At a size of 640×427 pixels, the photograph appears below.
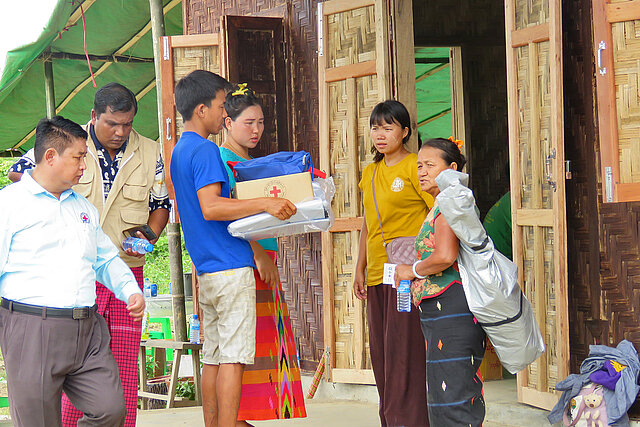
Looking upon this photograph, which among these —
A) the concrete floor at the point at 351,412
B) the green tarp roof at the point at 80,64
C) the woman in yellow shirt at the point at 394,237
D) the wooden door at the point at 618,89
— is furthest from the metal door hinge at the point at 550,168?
the green tarp roof at the point at 80,64

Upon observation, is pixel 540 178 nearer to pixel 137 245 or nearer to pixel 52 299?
pixel 137 245

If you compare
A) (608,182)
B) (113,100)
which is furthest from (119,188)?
(608,182)

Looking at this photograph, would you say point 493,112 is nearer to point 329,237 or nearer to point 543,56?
point 329,237

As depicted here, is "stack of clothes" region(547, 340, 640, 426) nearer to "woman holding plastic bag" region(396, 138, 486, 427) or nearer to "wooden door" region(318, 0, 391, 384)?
"woman holding plastic bag" region(396, 138, 486, 427)

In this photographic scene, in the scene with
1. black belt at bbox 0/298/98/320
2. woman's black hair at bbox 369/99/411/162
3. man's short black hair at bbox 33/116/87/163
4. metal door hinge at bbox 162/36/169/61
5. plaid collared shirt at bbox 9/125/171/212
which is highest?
metal door hinge at bbox 162/36/169/61

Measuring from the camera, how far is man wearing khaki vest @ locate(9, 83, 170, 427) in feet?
12.7

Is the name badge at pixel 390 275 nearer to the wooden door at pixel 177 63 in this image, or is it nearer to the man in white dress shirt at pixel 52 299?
the man in white dress shirt at pixel 52 299

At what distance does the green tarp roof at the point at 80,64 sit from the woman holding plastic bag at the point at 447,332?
17.3 feet

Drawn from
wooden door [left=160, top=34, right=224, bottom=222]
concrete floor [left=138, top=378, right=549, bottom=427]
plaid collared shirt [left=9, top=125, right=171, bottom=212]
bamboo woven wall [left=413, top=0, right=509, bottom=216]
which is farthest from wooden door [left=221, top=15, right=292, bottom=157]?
plaid collared shirt [left=9, top=125, right=171, bottom=212]

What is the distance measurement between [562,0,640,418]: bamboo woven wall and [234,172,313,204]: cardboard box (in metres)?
1.75

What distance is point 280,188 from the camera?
3.71 metres

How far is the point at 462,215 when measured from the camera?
328 centimetres

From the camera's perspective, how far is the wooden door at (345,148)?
5.72 metres

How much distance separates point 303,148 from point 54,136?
3367 millimetres
